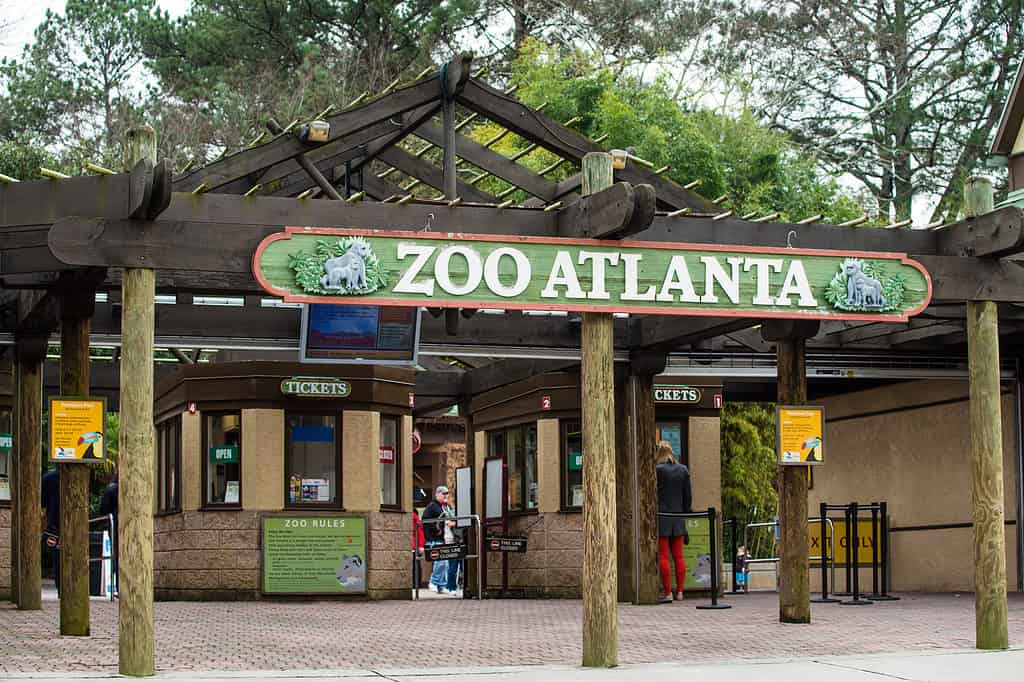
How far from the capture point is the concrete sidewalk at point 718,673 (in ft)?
30.2

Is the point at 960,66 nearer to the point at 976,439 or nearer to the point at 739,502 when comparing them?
the point at 739,502

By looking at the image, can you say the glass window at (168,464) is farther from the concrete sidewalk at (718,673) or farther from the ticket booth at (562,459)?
the concrete sidewalk at (718,673)

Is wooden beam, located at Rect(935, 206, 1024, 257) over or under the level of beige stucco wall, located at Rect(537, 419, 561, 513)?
over

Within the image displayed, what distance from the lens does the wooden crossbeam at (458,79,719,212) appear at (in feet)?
41.9

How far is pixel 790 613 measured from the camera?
13.4 metres

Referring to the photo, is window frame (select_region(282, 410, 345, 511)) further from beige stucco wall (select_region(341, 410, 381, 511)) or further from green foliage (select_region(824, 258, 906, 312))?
green foliage (select_region(824, 258, 906, 312))

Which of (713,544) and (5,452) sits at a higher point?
(5,452)

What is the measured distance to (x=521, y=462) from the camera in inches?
750

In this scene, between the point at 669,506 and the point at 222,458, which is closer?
the point at 669,506

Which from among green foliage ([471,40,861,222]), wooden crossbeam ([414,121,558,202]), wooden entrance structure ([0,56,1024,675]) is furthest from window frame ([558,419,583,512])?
green foliage ([471,40,861,222])

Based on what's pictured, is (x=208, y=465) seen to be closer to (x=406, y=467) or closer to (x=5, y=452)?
(x=406, y=467)

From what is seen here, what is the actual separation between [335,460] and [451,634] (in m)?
5.33

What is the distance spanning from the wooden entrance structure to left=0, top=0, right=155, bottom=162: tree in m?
21.3

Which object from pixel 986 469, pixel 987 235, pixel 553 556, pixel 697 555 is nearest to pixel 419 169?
pixel 987 235
